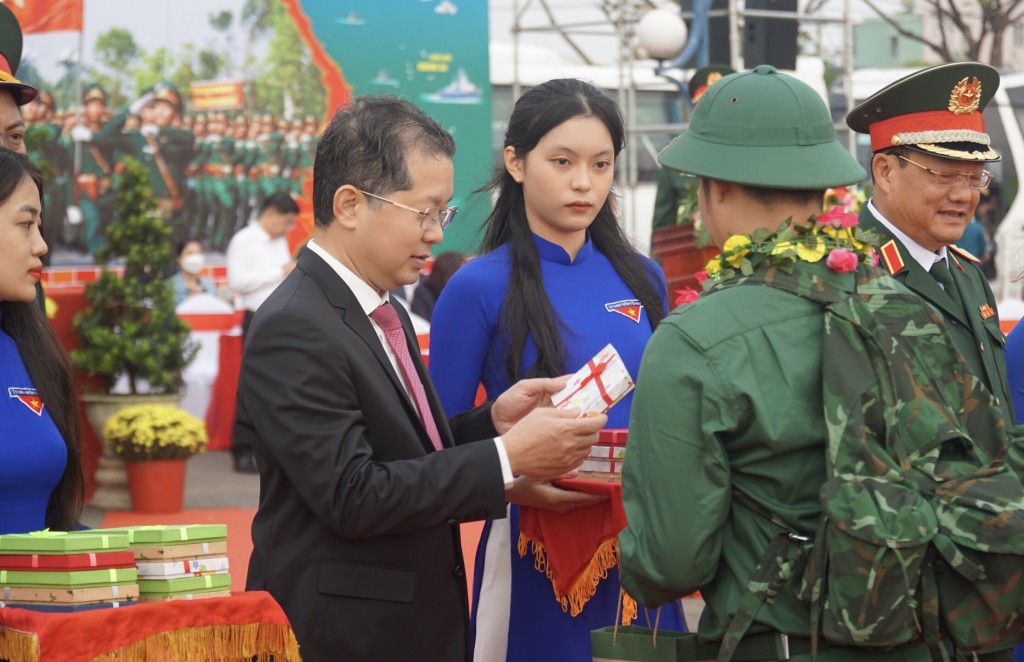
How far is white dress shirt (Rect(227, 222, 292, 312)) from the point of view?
9789 millimetres

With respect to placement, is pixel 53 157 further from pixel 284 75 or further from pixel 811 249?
pixel 811 249

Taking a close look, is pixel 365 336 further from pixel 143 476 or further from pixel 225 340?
pixel 225 340

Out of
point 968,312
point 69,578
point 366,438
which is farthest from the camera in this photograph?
point 968,312

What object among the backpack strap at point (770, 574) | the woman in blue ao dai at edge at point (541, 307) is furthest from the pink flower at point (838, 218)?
the woman in blue ao dai at edge at point (541, 307)

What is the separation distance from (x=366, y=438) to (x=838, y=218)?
3.18 ft

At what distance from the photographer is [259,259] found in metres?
9.88

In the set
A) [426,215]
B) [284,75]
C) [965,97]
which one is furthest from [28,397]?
[284,75]

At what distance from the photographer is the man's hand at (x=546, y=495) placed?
2.86 m

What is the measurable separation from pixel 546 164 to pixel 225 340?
24.5 ft

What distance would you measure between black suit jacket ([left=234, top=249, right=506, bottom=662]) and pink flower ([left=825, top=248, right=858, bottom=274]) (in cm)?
75

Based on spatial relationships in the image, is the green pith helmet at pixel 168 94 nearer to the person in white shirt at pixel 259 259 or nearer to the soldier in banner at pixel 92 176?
the soldier in banner at pixel 92 176

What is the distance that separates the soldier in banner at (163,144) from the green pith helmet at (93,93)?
0.66ft

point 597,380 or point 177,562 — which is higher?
point 597,380

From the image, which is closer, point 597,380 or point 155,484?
point 597,380
